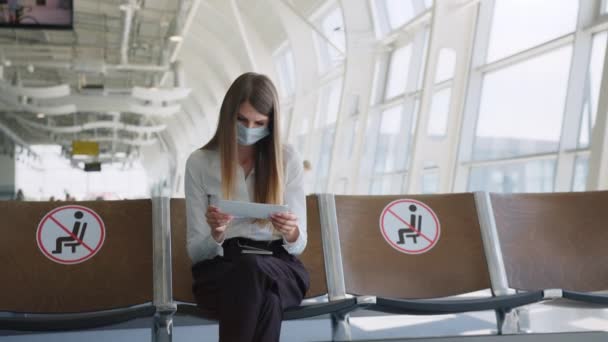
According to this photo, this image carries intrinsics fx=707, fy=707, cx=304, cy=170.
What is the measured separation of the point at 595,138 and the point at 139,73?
55.8 feet

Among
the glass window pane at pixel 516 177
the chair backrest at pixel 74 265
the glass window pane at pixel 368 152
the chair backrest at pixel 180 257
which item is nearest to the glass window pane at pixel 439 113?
the glass window pane at pixel 516 177

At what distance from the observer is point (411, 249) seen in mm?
3244

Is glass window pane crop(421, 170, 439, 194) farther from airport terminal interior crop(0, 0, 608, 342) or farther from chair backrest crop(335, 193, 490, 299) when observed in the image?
chair backrest crop(335, 193, 490, 299)

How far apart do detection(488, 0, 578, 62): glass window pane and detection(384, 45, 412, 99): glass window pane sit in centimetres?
234

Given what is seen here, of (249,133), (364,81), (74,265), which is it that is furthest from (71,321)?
(364,81)

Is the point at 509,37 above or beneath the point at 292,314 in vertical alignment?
above

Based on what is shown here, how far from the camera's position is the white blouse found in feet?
8.33

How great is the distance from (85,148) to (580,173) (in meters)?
19.1

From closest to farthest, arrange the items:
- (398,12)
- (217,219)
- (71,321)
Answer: (217,219) → (71,321) → (398,12)

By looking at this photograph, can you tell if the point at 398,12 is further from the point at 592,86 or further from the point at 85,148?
the point at 85,148

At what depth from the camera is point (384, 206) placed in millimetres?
3289

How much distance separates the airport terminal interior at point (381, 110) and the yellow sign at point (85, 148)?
69 mm

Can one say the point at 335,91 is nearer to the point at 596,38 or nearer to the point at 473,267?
the point at 596,38

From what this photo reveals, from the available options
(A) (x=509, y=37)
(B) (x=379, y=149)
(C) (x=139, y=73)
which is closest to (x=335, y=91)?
(B) (x=379, y=149)
